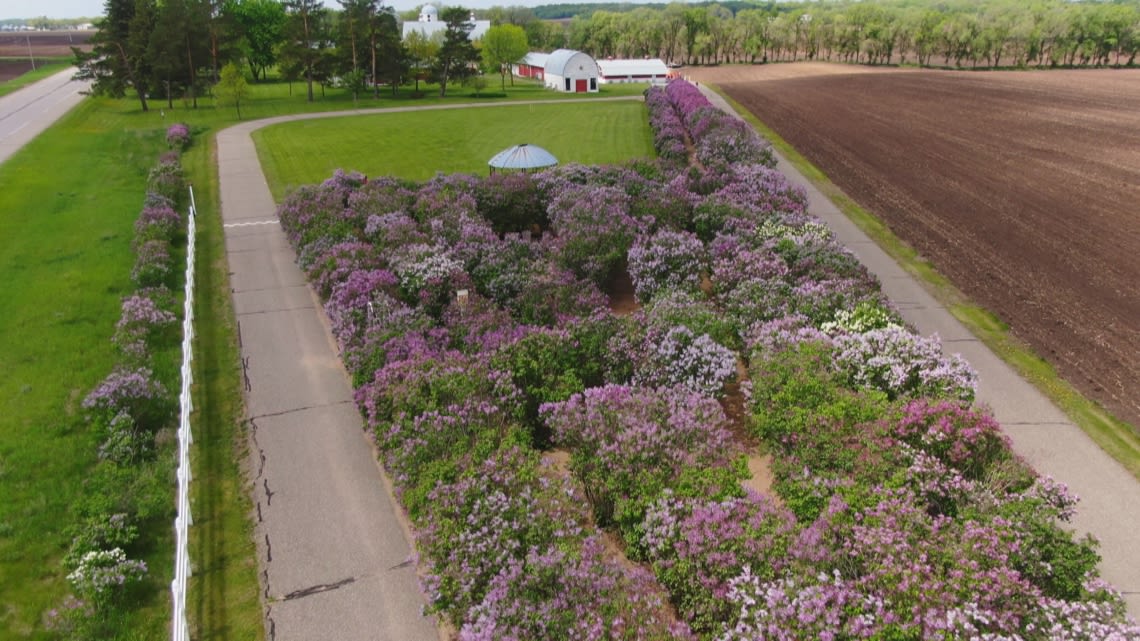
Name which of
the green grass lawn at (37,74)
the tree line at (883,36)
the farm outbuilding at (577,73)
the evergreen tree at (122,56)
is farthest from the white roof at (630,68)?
the green grass lawn at (37,74)

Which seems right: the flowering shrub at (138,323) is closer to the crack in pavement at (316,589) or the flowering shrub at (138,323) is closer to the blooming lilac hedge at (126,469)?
the blooming lilac hedge at (126,469)

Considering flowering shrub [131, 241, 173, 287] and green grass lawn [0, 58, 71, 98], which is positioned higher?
green grass lawn [0, 58, 71, 98]

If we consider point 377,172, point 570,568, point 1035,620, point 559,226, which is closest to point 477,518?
point 570,568

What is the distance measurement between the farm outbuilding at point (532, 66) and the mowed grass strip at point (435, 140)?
3958 centimetres

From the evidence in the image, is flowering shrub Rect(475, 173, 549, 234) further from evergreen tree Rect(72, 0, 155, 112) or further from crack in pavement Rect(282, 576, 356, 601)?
evergreen tree Rect(72, 0, 155, 112)

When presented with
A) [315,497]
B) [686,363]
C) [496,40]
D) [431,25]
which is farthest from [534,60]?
[315,497]

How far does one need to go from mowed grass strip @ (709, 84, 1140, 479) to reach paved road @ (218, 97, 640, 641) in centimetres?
1097

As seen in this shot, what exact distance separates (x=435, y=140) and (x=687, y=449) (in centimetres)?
3313

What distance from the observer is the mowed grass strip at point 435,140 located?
103 ft

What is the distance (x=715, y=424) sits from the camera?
30.7ft

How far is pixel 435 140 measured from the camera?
126ft

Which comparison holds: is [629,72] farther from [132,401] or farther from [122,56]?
[132,401]

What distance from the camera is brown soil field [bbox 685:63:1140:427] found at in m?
15.1

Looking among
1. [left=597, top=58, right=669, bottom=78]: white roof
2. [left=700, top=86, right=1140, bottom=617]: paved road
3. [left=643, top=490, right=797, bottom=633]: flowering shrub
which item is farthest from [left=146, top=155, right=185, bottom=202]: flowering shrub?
[left=597, top=58, right=669, bottom=78]: white roof
